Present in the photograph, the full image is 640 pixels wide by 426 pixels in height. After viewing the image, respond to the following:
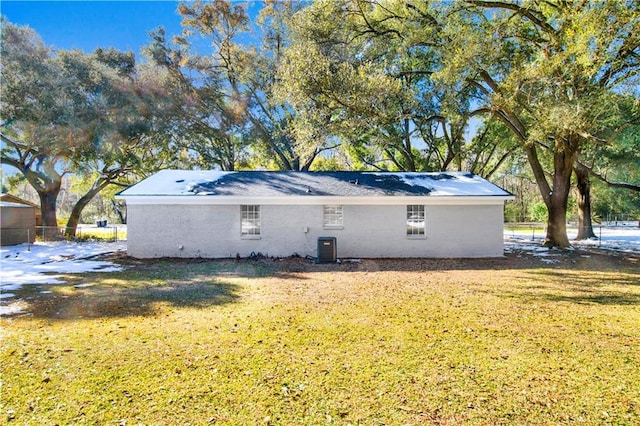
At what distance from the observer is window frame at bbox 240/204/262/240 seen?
13344 millimetres

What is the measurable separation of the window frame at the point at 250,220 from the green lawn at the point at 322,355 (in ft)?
16.8

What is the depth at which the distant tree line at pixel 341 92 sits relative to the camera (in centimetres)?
1169

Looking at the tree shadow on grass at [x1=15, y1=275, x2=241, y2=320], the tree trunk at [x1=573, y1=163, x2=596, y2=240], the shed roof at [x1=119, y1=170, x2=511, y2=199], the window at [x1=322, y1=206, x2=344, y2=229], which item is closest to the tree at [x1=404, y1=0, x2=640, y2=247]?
the shed roof at [x1=119, y1=170, x2=511, y2=199]

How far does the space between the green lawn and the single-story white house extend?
4962 millimetres

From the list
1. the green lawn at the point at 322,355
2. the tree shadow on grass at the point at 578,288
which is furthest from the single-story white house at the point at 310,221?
the green lawn at the point at 322,355

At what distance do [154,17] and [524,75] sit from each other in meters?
19.6

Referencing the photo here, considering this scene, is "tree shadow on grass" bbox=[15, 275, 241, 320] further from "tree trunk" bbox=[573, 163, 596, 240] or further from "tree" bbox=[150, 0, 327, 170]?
"tree trunk" bbox=[573, 163, 596, 240]

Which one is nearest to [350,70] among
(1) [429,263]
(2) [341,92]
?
(2) [341,92]

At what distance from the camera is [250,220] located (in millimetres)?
13383

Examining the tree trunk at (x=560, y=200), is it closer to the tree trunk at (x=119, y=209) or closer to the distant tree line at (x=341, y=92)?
the distant tree line at (x=341, y=92)

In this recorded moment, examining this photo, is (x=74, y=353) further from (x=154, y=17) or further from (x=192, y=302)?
(x=154, y=17)

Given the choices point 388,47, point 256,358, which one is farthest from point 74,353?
point 388,47

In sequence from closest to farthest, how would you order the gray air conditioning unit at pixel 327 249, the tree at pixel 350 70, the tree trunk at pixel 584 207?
the gray air conditioning unit at pixel 327 249, the tree at pixel 350 70, the tree trunk at pixel 584 207

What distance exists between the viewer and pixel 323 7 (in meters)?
13.0
